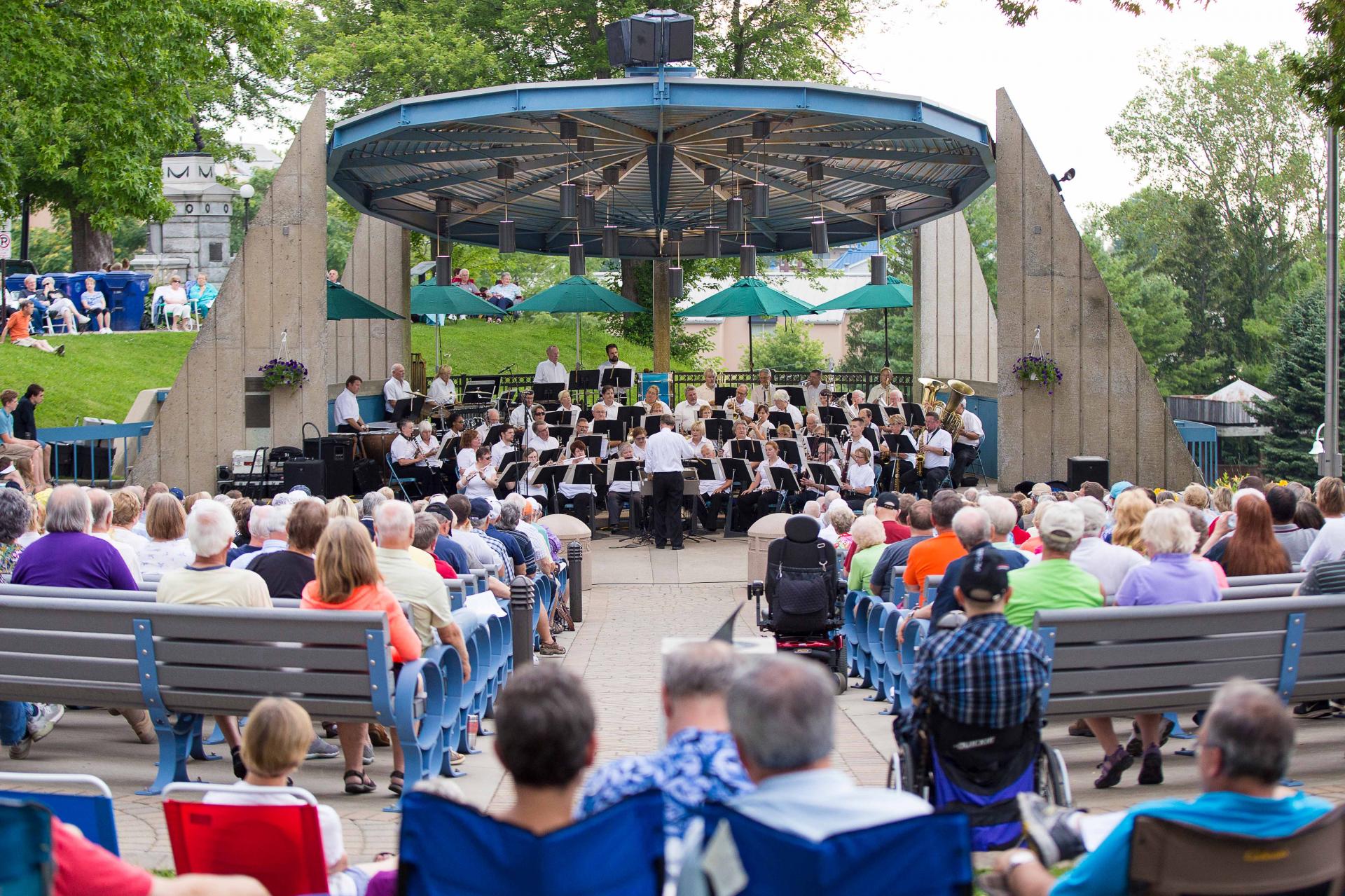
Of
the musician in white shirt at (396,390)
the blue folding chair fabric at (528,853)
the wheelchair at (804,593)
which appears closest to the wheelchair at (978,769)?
the blue folding chair fabric at (528,853)

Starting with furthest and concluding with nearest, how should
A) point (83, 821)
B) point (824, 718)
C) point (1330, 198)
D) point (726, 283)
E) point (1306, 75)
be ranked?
point (726, 283) → point (1330, 198) → point (1306, 75) → point (83, 821) → point (824, 718)

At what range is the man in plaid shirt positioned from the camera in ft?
15.2

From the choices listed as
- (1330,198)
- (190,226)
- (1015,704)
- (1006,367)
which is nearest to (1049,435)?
(1006,367)

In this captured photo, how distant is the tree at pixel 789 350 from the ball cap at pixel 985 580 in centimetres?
6041

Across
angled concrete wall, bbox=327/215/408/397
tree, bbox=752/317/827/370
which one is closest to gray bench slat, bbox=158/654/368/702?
angled concrete wall, bbox=327/215/408/397

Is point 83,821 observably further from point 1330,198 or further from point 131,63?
point 131,63

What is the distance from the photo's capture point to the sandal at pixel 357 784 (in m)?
6.34

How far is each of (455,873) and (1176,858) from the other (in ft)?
5.75

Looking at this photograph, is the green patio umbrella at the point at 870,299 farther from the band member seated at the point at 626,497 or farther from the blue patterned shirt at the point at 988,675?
the blue patterned shirt at the point at 988,675

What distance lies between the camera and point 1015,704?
4.66 metres

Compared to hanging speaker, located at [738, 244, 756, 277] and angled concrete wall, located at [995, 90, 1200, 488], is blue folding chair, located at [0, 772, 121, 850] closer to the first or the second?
angled concrete wall, located at [995, 90, 1200, 488]

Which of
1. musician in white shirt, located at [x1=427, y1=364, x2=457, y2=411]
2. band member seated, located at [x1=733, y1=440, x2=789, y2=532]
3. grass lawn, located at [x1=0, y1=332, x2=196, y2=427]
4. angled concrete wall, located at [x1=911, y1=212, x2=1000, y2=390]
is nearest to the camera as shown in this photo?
band member seated, located at [x1=733, y1=440, x2=789, y2=532]

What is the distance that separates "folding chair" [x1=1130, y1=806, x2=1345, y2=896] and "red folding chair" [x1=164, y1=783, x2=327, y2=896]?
7.42ft

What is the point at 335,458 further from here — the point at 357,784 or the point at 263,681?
the point at 263,681
